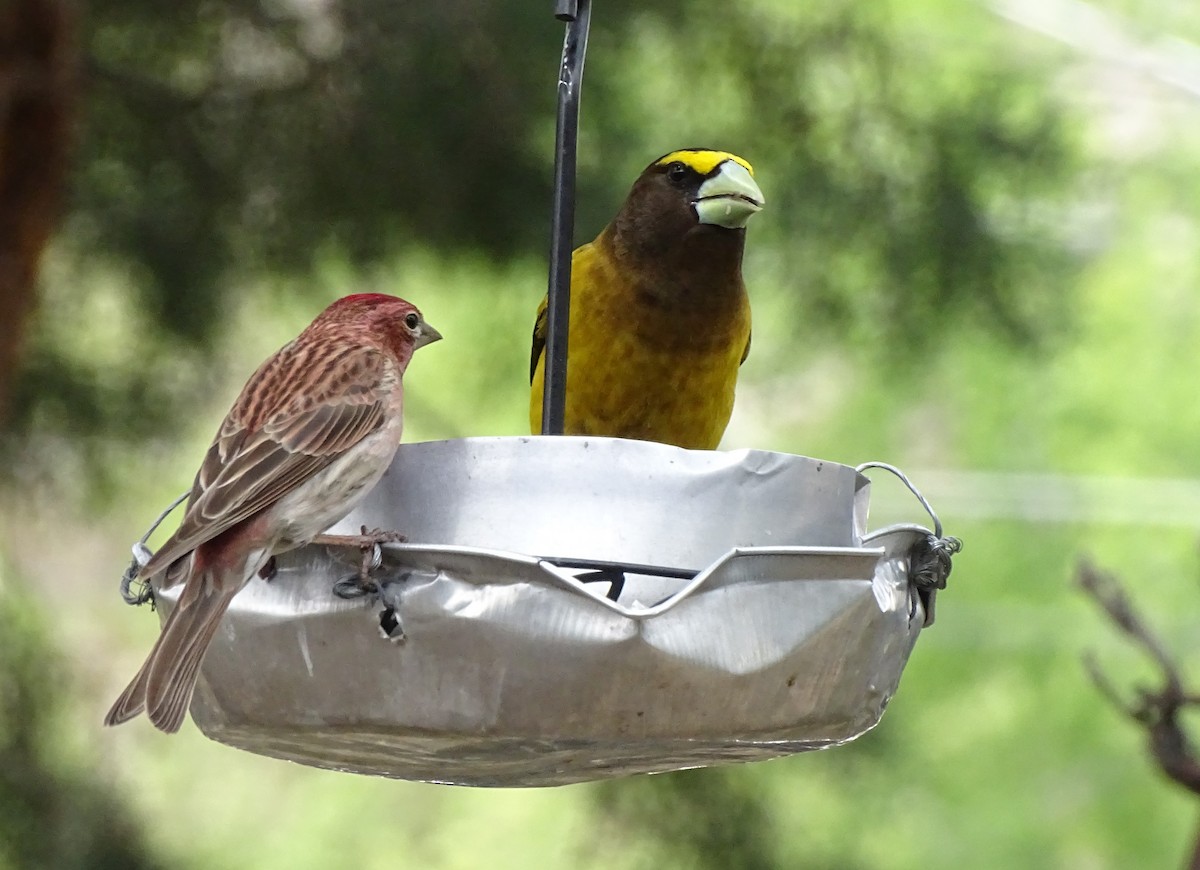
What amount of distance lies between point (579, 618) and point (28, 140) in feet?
10.8

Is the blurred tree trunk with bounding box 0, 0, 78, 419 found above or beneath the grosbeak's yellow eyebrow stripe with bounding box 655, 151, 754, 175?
beneath

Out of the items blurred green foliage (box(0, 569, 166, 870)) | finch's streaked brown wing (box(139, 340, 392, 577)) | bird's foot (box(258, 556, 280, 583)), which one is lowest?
blurred green foliage (box(0, 569, 166, 870))

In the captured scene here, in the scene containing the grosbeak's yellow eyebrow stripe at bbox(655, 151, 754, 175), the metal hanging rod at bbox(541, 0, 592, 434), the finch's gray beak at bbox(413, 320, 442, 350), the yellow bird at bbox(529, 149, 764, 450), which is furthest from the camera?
the yellow bird at bbox(529, 149, 764, 450)

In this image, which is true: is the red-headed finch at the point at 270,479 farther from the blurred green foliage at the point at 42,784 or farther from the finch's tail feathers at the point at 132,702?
the blurred green foliage at the point at 42,784

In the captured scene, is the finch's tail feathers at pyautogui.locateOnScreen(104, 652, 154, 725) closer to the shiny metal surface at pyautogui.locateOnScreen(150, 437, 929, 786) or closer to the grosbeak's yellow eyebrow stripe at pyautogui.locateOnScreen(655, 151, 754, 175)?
the shiny metal surface at pyautogui.locateOnScreen(150, 437, 929, 786)

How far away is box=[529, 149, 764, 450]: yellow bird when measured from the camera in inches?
132

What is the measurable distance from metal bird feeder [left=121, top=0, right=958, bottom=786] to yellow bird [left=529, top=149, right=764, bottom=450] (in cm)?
105

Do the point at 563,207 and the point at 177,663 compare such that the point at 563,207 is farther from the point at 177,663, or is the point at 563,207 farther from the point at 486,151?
the point at 486,151

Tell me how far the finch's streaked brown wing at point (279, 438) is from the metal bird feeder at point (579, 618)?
3.9 inches

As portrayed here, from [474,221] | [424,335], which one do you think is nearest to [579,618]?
[424,335]

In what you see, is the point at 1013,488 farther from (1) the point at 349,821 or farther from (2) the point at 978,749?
(1) the point at 349,821

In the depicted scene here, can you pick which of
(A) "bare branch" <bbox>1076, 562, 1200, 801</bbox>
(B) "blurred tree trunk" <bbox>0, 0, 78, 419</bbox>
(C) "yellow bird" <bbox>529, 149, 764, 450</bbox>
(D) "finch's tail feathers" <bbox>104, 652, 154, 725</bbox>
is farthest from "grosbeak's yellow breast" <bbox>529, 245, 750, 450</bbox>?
(B) "blurred tree trunk" <bbox>0, 0, 78, 419</bbox>

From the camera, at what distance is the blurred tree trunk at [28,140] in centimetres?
449

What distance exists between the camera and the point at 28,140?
4.55m
